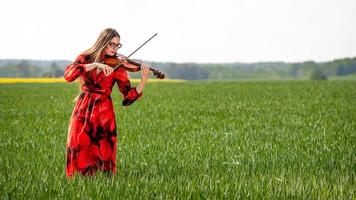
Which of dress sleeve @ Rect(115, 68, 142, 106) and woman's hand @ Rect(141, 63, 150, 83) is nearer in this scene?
woman's hand @ Rect(141, 63, 150, 83)

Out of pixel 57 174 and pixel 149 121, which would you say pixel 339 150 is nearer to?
pixel 57 174

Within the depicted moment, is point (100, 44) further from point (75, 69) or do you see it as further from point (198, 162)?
point (198, 162)

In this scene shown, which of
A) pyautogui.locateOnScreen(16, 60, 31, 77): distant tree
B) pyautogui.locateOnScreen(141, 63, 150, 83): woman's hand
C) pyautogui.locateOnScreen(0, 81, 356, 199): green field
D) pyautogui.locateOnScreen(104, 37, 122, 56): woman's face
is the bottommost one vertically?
pyautogui.locateOnScreen(16, 60, 31, 77): distant tree

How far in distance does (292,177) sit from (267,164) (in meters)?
1.00

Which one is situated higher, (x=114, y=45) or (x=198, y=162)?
(x=114, y=45)

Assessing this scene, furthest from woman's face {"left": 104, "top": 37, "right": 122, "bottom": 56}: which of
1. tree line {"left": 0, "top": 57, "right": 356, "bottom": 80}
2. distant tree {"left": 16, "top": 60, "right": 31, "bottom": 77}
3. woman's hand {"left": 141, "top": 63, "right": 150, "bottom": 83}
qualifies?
distant tree {"left": 16, "top": 60, "right": 31, "bottom": 77}

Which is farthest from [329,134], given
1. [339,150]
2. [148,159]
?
[148,159]

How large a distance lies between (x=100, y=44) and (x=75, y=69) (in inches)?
14.2

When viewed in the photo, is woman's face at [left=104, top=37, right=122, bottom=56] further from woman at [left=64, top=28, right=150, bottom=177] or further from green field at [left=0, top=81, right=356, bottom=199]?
green field at [left=0, top=81, right=356, bottom=199]

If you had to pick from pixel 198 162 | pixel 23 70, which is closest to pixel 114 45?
pixel 198 162

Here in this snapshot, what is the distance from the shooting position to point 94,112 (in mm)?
6027

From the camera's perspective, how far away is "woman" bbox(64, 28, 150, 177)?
5848 mm

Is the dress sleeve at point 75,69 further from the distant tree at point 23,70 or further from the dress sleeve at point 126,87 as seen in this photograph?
the distant tree at point 23,70

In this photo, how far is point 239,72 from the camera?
15250cm
